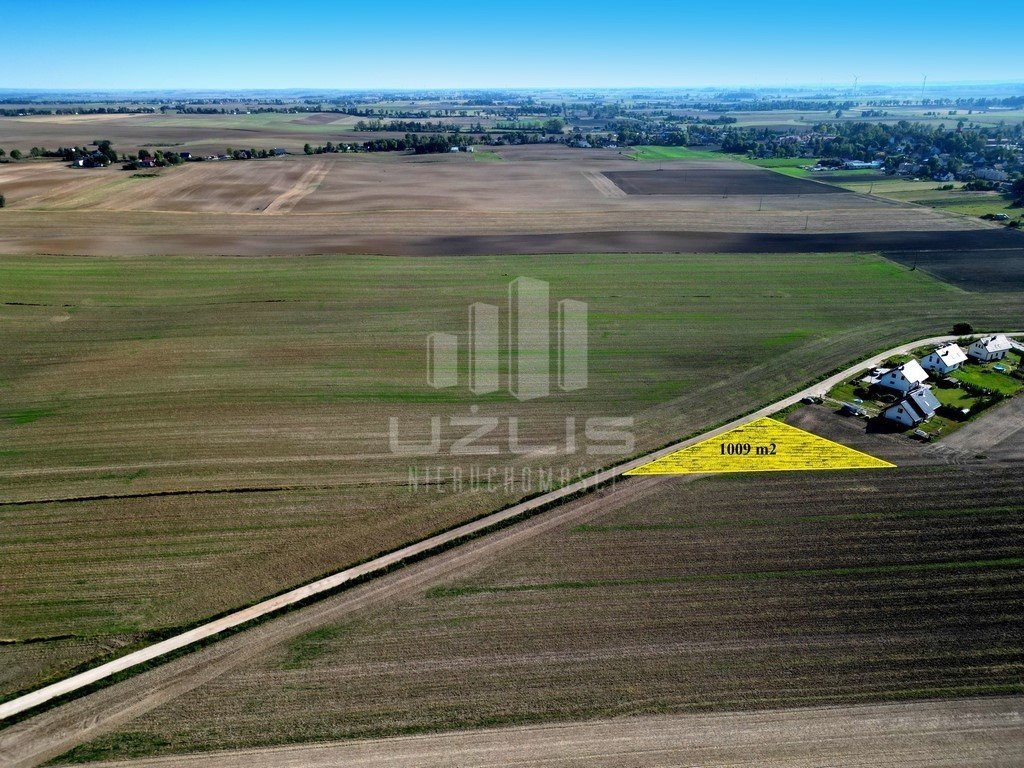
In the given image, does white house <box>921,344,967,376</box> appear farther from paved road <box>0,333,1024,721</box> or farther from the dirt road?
the dirt road

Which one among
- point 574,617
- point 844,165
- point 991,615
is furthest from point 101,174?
point 844,165

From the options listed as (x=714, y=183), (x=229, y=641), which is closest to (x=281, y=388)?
(x=229, y=641)

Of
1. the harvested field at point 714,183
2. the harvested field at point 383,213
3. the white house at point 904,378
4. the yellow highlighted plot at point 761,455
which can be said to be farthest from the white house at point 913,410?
the harvested field at point 714,183

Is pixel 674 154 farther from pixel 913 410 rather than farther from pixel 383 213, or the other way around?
pixel 913 410

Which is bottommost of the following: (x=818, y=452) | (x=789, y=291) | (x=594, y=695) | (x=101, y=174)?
(x=594, y=695)

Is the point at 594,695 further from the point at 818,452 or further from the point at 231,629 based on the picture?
the point at 818,452

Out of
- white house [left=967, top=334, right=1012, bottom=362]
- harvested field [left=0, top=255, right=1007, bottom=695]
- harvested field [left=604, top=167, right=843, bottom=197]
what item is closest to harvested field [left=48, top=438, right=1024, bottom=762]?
harvested field [left=0, top=255, right=1007, bottom=695]
